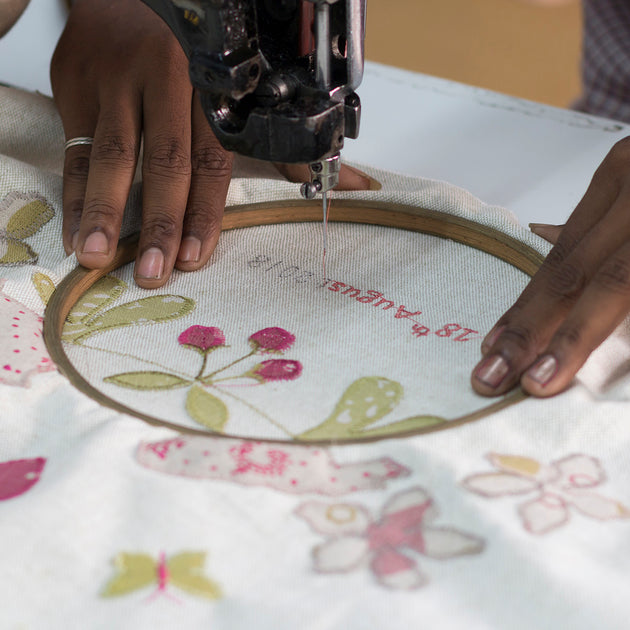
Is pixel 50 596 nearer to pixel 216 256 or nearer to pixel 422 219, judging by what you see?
pixel 216 256

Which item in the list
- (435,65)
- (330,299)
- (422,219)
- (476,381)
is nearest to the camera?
(476,381)

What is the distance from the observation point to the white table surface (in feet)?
3.69

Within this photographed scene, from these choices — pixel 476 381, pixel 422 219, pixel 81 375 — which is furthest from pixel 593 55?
pixel 81 375

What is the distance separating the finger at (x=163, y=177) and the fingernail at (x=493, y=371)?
0.36 metres

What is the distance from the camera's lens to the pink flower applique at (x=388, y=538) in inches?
21.9

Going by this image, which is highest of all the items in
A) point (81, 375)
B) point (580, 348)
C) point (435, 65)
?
point (580, 348)

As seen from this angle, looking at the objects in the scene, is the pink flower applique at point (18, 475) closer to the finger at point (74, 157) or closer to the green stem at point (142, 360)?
the green stem at point (142, 360)

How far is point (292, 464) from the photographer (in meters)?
0.64

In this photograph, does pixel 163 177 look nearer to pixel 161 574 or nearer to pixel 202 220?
pixel 202 220

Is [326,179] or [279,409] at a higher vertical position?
[326,179]

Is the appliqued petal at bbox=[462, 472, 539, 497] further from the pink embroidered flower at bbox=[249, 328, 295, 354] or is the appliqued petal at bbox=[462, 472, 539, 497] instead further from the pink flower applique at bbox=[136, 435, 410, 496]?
the pink embroidered flower at bbox=[249, 328, 295, 354]


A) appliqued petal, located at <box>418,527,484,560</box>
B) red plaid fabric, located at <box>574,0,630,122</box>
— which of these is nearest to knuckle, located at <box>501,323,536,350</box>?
appliqued petal, located at <box>418,527,484,560</box>

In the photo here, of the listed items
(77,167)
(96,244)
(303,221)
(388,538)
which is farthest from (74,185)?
(388,538)

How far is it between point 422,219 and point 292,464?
43 centimetres
